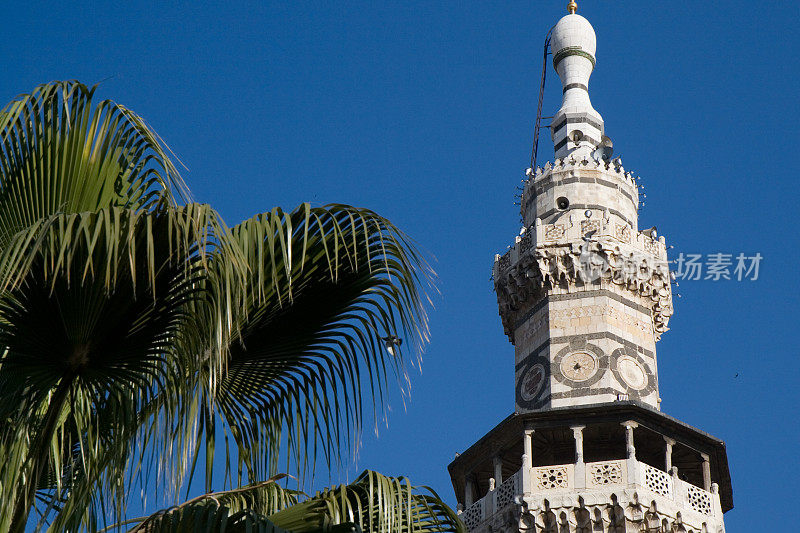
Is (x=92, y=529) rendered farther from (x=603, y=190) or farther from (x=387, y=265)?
(x=603, y=190)

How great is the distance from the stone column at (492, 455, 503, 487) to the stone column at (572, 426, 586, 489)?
1.59 m

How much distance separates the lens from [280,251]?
7.31 m

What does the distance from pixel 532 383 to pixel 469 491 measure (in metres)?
2.65

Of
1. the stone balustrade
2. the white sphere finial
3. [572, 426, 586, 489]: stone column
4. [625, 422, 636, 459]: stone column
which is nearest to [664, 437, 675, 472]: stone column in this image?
the stone balustrade

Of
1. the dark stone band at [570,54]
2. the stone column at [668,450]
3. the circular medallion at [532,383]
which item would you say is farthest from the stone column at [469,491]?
the dark stone band at [570,54]

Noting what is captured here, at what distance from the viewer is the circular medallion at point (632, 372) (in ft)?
84.4

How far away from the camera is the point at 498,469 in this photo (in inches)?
965

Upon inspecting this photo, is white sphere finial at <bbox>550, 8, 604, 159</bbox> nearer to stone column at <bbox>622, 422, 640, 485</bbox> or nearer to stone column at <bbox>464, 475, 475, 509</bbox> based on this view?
stone column at <bbox>622, 422, 640, 485</bbox>

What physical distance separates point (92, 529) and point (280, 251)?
1.84 m

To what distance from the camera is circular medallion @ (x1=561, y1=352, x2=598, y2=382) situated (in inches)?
1008

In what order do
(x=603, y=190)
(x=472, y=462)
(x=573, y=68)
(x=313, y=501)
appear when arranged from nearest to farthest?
(x=313, y=501), (x=472, y=462), (x=603, y=190), (x=573, y=68)

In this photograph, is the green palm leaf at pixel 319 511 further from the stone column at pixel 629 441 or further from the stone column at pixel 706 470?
the stone column at pixel 706 470

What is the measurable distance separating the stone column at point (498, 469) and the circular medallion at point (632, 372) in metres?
3.09

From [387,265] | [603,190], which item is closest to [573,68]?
[603,190]
